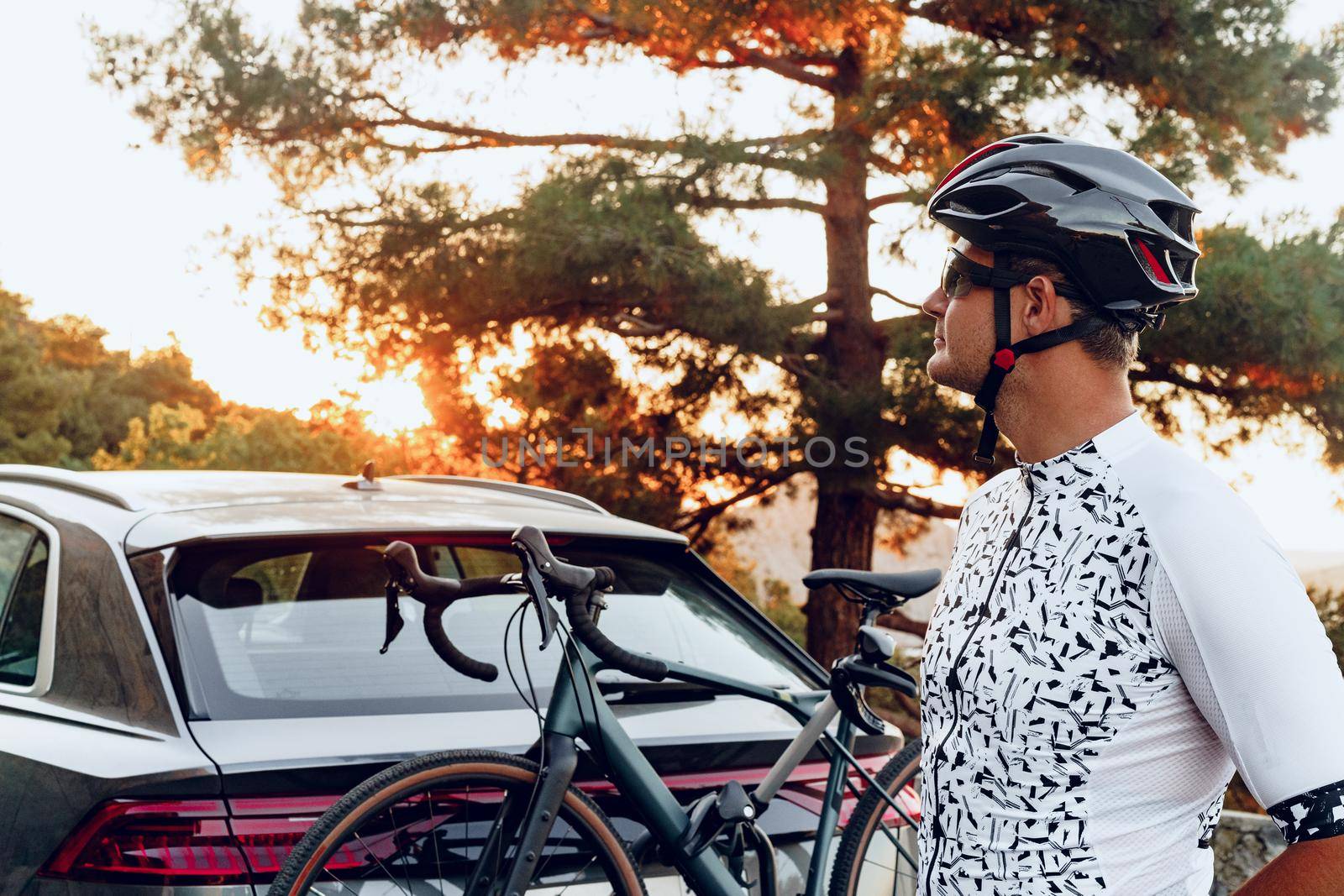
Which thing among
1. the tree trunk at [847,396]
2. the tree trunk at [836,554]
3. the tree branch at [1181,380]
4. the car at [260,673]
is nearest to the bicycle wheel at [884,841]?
the car at [260,673]

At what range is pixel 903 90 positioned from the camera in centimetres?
1005

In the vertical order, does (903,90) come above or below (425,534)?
above

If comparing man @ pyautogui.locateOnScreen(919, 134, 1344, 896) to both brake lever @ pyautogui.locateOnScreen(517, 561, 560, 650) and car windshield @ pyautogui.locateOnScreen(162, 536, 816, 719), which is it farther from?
car windshield @ pyautogui.locateOnScreen(162, 536, 816, 719)

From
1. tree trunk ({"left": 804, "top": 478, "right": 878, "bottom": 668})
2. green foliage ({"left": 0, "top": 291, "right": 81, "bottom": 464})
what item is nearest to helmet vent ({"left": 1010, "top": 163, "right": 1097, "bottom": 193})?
tree trunk ({"left": 804, "top": 478, "right": 878, "bottom": 668})

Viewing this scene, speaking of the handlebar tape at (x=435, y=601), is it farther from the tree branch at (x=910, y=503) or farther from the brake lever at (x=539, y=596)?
the tree branch at (x=910, y=503)

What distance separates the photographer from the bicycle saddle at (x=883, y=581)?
315cm

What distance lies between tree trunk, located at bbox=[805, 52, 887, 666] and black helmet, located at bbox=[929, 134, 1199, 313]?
9.01m

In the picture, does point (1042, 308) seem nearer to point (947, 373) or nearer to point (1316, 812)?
point (947, 373)

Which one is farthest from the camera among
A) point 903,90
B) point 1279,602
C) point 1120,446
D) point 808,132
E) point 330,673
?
point 808,132

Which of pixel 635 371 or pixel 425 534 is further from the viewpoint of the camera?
pixel 635 371

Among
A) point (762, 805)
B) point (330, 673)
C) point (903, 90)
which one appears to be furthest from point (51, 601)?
point (903, 90)

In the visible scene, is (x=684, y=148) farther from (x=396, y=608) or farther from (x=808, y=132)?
(x=396, y=608)

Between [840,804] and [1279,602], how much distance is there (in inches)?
68.5

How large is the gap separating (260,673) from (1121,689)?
59.1 inches
